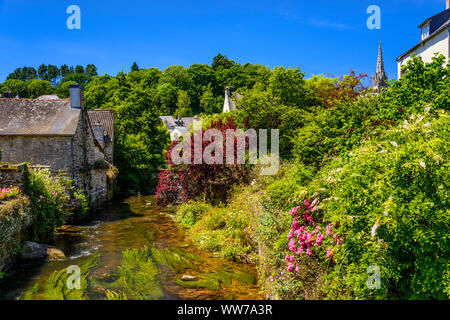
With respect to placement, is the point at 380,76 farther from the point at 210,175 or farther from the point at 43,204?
the point at 43,204

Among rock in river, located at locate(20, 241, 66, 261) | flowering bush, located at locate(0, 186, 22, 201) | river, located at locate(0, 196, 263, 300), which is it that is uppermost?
flowering bush, located at locate(0, 186, 22, 201)

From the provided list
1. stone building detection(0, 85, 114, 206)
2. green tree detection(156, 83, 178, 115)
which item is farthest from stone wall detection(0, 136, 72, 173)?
green tree detection(156, 83, 178, 115)

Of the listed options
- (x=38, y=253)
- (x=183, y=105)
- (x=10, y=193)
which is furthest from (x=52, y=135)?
(x=183, y=105)

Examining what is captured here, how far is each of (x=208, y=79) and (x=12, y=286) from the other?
301 feet

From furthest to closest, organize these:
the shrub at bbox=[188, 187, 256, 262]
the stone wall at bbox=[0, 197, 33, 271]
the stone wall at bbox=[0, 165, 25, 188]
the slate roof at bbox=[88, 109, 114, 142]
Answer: the slate roof at bbox=[88, 109, 114, 142] → the stone wall at bbox=[0, 165, 25, 188] → the shrub at bbox=[188, 187, 256, 262] → the stone wall at bbox=[0, 197, 33, 271]

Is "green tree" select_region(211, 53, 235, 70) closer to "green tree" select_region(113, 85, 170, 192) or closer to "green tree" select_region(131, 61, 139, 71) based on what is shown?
"green tree" select_region(131, 61, 139, 71)

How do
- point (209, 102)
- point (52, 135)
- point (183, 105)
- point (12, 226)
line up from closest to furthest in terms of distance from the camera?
point (12, 226), point (52, 135), point (209, 102), point (183, 105)

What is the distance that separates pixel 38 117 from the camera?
20.4m

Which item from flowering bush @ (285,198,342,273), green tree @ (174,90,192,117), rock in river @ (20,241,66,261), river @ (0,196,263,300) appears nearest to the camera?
flowering bush @ (285,198,342,273)

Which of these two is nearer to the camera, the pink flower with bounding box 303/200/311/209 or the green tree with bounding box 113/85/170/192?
the pink flower with bounding box 303/200/311/209

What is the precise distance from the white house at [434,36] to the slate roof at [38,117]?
717 inches

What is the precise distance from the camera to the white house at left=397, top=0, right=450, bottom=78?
56.3 feet

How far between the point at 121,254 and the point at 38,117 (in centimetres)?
1173

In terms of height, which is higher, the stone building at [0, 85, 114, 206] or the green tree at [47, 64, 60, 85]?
the green tree at [47, 64, 60, 85]
